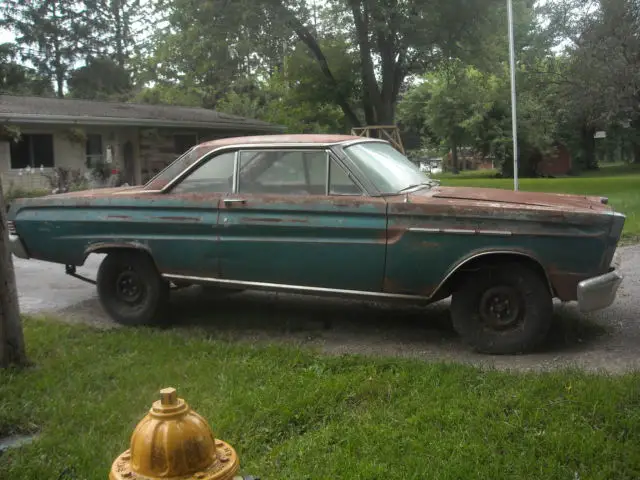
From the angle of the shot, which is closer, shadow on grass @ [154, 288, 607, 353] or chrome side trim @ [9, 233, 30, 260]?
shadow on grass @ [154, 288, 607, 353]

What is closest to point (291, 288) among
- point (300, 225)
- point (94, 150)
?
point (300, 225)

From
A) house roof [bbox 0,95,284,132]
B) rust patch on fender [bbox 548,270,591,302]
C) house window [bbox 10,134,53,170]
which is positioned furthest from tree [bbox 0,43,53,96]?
rust patch on fender [bbox 548,270,591,302]

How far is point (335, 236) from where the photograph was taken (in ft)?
17.3

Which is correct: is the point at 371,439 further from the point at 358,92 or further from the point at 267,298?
the point at 358,92

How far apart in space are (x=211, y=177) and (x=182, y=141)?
16570mm

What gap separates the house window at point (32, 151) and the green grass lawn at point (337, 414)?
13732 millimetres

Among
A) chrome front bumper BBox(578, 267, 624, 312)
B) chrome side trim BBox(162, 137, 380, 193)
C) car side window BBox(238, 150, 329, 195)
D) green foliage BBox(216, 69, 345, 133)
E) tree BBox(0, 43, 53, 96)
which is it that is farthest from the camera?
tree BBox(0, 43, 53, 96)

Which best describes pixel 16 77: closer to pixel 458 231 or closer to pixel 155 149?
pixel 155 149

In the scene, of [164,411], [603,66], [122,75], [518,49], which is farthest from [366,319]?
[122,75]

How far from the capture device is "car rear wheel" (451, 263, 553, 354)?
4902mm

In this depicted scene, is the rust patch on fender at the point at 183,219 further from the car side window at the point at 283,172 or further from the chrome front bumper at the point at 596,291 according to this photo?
the chrome front bumper at the point at 596,291

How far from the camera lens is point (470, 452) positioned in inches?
132

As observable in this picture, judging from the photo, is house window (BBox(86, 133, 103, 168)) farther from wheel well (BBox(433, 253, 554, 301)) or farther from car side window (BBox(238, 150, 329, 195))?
wheel well (BBox(433, 253, 554, 301))

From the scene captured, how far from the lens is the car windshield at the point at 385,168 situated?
17.7ft
